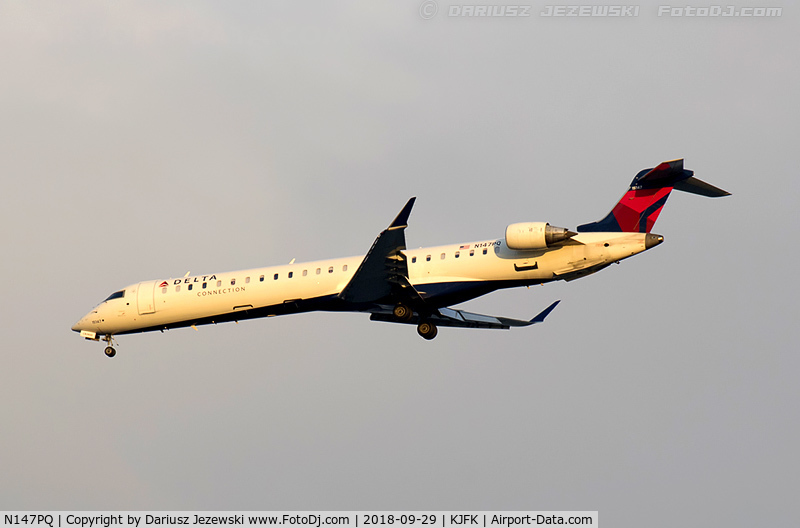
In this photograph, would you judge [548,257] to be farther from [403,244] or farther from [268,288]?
[268,288]

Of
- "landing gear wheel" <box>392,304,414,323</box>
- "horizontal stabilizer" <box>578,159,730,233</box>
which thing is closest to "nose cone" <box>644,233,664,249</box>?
"horizontal stabilizer" <box>578,159,730,233</box>

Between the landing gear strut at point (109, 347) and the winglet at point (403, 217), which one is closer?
the winglet at point (403, 217)

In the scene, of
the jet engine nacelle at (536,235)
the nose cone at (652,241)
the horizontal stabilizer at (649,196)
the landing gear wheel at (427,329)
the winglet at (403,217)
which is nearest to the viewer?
the winglet at (403,217)

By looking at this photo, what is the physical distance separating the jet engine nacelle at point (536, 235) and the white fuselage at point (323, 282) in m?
0.62

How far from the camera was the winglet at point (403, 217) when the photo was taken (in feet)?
88.7

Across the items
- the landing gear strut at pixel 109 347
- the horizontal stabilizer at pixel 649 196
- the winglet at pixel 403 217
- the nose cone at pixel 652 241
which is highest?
the horizontal stabilizer at pixel 649 196

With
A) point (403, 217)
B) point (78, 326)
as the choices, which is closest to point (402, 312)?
point (403, 217)

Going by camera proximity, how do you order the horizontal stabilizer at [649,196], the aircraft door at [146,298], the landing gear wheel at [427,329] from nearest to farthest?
the horizontal stabilizer at [649,196]
the landing gear wheel at [427,329]
the aircraft door at [146,298]

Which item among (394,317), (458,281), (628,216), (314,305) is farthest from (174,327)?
(628,216)

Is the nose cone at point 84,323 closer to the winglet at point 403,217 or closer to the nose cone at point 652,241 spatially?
the winglet at point 403,217

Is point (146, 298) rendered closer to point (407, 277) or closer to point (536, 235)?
point (407, 277)

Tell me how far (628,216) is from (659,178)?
1.39 meters

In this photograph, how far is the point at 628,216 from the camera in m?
29.0

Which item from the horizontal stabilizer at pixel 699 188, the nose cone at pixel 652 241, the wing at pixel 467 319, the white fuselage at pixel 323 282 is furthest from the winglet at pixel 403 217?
the horizontal stabilizer at pixel 699 188
